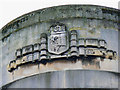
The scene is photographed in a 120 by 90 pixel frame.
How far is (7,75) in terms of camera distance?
95.8 feet

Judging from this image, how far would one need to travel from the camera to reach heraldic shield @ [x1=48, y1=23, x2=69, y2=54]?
90.8ft

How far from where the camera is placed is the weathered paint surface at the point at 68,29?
27.6m

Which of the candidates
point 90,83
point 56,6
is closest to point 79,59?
point 90,83

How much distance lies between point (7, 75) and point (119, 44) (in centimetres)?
584

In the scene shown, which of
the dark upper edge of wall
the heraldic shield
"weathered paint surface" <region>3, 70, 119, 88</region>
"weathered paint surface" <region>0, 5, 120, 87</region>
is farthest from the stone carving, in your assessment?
the dark upper edge of wall

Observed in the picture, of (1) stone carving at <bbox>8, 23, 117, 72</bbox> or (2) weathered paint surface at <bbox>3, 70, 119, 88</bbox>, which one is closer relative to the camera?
(2) weathered paint surface at <bbox>3, 70, 119, 88</bbox>

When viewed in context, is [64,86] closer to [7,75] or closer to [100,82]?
[100,82]

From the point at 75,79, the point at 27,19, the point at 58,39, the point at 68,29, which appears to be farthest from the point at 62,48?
the point at 27,19

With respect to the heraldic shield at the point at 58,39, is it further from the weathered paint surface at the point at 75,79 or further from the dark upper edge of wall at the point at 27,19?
the weathered paint surface at the point at 75,79

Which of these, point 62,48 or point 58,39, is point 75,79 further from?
point 58,39

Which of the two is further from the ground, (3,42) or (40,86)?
(3,42)

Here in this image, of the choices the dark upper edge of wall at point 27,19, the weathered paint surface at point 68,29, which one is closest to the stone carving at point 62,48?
the weathered paint surface at point 68,29

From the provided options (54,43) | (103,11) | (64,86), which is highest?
(103,11)

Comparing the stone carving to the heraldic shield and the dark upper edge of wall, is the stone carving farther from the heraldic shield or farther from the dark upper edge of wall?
the dark upper edge of wall
